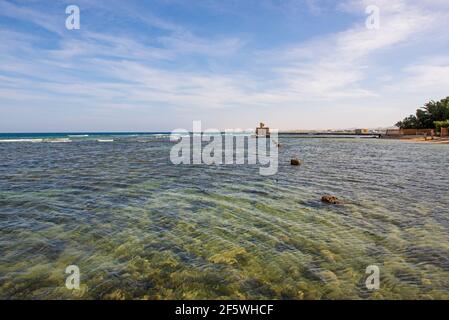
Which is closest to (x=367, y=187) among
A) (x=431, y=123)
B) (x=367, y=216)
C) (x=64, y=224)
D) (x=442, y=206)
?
(x=442, y=206)

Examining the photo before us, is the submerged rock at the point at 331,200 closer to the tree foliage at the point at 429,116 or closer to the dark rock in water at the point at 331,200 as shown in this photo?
the dark rock in water at the point at 331,200

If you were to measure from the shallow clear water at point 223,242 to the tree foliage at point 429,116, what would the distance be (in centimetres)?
9920

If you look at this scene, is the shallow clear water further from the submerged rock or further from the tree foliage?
the tree foliage

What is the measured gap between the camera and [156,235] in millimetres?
9625

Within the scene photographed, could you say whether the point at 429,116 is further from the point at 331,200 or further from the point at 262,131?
the point at 331,200

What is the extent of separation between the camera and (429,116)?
99000 mm

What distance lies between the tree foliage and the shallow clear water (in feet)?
325

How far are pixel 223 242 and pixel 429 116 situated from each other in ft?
383

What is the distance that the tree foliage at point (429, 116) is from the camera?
93.4 meters

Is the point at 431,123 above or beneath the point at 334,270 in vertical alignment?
above

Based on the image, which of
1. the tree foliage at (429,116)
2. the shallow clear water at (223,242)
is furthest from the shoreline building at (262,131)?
the shallow clear water at (223,242)

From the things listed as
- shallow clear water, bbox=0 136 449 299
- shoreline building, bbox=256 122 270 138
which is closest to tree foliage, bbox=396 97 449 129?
shoreline building, bbox=256 122 270 138
